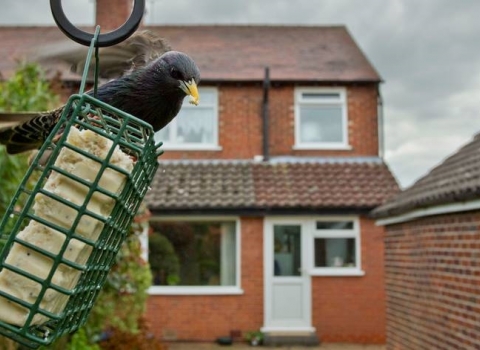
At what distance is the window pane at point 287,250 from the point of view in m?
15.6

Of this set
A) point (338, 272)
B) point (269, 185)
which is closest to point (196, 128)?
point (269, 185)

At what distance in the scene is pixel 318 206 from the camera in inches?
581

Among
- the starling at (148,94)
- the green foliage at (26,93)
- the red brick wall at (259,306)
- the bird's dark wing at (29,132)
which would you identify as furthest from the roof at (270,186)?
the starling at (148,94)

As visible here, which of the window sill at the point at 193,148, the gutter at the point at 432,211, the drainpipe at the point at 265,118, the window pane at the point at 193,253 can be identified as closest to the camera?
the gutter at the point at 432,211

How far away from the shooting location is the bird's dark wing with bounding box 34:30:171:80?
3055 millimetres

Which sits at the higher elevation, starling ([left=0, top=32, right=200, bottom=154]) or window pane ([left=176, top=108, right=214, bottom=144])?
window pane ([left=176, top=108, right=214, bottom=144])

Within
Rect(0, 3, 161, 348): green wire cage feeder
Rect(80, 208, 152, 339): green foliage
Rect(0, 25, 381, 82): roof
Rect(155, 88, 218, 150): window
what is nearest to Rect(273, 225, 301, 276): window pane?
Rect(155, 88, 218, 150): window

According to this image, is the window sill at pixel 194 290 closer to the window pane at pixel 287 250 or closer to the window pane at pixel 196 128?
the window pane at pixel 287 250

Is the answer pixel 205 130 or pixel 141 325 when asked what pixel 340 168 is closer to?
pixel 205 130

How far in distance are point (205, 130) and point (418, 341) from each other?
9.17 metres

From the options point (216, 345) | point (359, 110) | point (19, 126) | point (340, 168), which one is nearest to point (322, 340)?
point (216, 345)

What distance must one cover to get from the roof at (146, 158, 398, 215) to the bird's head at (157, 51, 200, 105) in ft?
39.7

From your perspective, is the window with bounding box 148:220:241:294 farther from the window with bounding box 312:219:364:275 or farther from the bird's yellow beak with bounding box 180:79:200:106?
the bird's yellow beak with bounding box 180:79:200:106

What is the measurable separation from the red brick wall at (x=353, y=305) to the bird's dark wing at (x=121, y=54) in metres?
12.6
